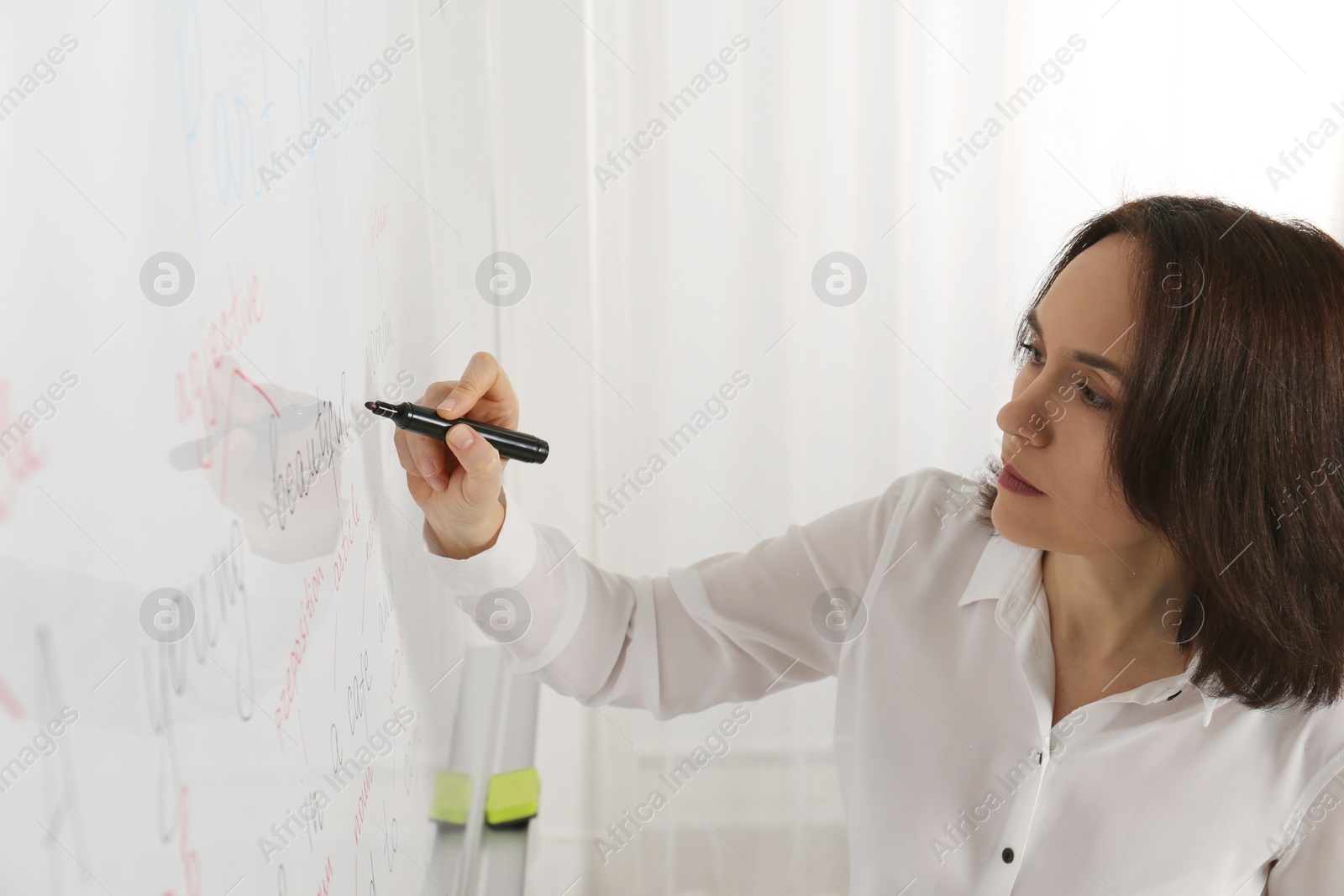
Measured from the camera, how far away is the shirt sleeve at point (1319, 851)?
708 mm

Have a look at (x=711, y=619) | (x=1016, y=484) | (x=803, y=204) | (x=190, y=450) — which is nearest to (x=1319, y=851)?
(x=1016, y=484)

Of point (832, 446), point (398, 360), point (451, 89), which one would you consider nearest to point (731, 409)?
point (832, 446)

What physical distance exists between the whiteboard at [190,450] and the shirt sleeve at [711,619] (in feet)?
0.58

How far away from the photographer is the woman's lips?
0.73 metres

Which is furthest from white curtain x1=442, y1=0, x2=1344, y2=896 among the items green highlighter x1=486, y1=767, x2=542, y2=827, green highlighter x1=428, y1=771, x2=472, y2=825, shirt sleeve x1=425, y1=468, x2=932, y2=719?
shirt sleeve x1=425, y1=468, x2=932, y2=719

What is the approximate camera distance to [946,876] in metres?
0.78

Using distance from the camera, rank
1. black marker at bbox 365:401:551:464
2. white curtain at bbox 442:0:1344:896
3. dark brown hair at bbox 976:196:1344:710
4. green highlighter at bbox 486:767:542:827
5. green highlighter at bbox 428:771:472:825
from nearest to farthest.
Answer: black marker at bbox 365:401:551:464 < dark brown hair at bbox 976:196:1344:710 < green highlighter at bbox 428:771:472:825 < green highlighter at bbox 486:767:542:827 < white curtain at bbox 442:0:1344:896

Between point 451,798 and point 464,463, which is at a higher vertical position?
point 464,463

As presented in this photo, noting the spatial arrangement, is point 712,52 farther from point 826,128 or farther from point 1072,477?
point 1072,477

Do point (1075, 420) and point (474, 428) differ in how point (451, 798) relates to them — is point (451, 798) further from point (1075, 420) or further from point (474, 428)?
point (1075, 420)

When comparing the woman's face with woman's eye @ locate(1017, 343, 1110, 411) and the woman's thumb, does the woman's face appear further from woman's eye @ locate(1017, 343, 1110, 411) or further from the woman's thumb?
the woman's thumb

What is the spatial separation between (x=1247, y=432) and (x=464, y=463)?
553 mm

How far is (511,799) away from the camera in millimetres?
1335

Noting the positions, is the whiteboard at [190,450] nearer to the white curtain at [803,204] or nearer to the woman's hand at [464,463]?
the woman's hand at [464,463]
